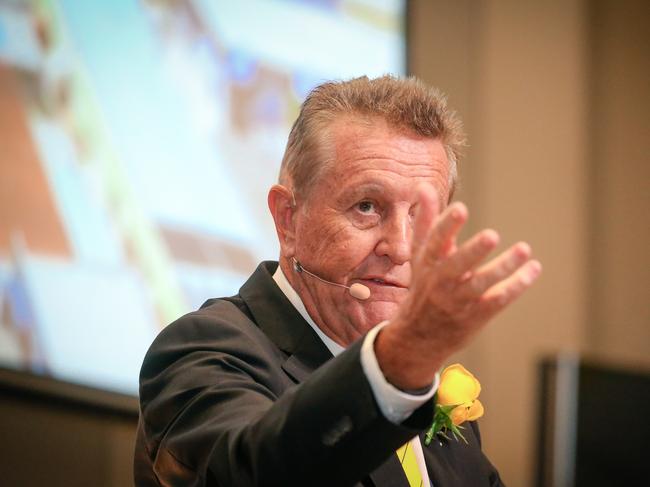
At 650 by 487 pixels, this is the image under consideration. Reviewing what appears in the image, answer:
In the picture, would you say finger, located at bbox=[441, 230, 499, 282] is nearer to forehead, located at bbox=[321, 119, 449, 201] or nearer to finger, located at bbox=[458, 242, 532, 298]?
finger, located at bbox=[458, 242, 532, 298]

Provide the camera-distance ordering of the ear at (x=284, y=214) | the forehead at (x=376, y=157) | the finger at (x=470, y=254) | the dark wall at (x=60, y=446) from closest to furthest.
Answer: the finger at (x=470, y=254) → the forehead at (x=376, y=157) → the ear at (x=284, y=214) → the dark wall at (x=60, y=446)

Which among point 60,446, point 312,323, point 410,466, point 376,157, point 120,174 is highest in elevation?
point 376,157

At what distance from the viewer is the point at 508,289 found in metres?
1.21

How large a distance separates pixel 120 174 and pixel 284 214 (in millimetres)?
1798

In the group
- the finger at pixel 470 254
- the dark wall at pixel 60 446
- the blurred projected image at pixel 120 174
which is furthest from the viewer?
the dark wall at pixel 60 446


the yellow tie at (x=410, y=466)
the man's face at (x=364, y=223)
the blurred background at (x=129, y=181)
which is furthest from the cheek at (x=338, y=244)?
the blurred background at (x=129, y=181)

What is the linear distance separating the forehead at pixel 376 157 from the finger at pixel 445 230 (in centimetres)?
62

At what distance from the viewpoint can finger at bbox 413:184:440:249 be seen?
1248 millimetres

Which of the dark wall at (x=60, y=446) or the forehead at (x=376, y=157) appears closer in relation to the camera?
the forehead at (x=376, y=157)

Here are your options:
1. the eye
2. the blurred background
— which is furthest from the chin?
the blurred background

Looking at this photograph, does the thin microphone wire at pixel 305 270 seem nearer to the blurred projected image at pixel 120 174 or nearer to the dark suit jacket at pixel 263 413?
the dark suit jacket at pixel 263 413

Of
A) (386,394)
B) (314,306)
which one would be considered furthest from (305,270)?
(386,394)

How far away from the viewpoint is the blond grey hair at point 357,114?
6.20 ft

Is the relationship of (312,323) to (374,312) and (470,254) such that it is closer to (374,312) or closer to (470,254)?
(374,312)
